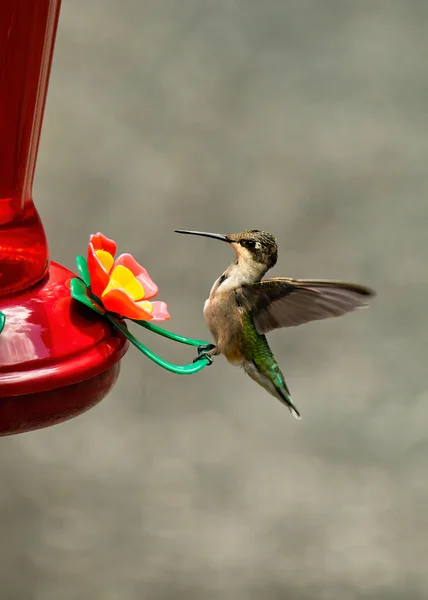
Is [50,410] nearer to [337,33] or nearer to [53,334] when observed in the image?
[53,334]

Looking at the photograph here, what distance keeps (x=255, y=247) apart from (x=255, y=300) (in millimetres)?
88

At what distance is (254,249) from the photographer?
138 cm

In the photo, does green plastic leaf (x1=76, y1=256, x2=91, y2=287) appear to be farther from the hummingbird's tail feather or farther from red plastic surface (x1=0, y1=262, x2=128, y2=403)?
the hummingbird's tail feather


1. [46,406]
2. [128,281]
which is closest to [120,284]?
[128,281]

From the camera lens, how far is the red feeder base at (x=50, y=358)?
1041mm

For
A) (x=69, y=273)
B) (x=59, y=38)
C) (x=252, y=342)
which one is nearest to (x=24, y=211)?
(x=69, y=273)

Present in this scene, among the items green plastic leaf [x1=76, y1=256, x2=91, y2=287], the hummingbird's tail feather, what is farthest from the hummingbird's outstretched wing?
green plastic leaf [x1=76, y1=256, x2=91, y2=287]

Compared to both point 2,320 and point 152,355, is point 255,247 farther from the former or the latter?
point 2,320

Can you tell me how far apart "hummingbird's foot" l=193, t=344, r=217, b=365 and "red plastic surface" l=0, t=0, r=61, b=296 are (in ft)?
0.91

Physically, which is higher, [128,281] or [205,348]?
[128,281]

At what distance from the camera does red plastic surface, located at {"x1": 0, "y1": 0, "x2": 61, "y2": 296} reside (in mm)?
1095

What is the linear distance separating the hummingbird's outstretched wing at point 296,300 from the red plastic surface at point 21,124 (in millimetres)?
351

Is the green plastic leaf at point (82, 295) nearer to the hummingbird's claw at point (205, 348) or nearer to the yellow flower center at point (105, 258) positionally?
the yellow flower center at point (105, 258)

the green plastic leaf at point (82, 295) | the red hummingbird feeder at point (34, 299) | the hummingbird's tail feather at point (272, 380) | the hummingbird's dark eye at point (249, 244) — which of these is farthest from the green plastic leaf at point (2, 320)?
the hummingbird's tail feather at point (272, 380)
